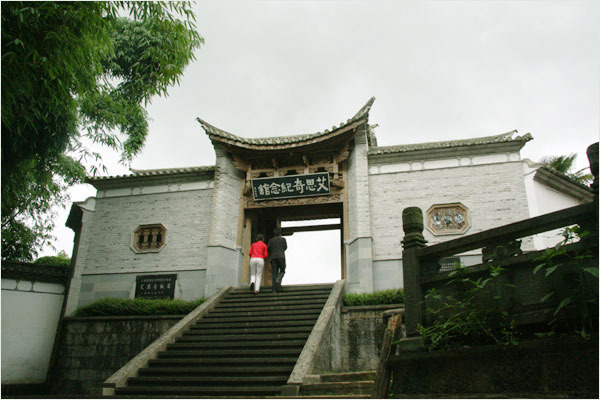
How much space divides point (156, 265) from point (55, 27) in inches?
295

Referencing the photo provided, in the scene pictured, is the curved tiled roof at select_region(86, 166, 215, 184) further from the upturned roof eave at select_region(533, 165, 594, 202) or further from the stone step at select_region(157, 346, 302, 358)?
the upturned roof eave at select_region(533, 165, 594, 202)

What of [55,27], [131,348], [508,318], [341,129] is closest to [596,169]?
[508,318]

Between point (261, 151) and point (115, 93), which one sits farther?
A: point (261, 151)

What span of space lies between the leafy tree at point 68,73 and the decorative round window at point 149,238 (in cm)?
210

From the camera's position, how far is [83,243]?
41.5 feet

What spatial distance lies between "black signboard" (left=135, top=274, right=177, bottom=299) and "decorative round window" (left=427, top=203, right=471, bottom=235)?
6332 millimetres

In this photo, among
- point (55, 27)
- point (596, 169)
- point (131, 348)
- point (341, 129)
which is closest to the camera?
point (596, 169)

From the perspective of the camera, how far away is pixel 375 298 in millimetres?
9648

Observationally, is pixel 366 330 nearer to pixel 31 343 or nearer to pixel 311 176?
pixel 311 176

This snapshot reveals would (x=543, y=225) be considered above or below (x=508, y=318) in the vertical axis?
above

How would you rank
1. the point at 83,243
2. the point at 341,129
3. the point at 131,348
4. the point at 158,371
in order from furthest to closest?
the point at 83,243
the point at 341,129
the point at 131,348
the point at 158,371

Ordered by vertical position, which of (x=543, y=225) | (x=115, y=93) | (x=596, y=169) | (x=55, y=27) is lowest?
(x=543, y=225)

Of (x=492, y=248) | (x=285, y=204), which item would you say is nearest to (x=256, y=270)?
(x=285, y=204)

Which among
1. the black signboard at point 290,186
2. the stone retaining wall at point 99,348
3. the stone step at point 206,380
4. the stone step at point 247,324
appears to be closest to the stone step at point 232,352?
the stone step at point 206,380
